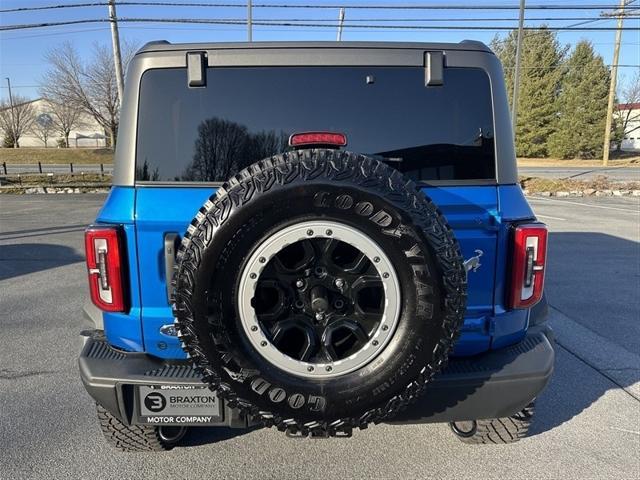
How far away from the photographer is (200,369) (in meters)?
1.93

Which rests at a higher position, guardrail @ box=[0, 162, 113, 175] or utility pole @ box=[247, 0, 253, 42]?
utility pole @ box=[247, 0, 253, 42]

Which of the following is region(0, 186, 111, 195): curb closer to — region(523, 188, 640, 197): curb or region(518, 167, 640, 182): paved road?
region(523, 188, 640, 197): curb

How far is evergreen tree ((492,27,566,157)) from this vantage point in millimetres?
42625

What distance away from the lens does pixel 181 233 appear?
2092 mm

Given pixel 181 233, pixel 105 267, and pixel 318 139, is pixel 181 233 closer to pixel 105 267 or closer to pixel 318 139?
pixel 105 267

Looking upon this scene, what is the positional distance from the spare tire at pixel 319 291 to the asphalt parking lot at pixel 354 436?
2.56 ft

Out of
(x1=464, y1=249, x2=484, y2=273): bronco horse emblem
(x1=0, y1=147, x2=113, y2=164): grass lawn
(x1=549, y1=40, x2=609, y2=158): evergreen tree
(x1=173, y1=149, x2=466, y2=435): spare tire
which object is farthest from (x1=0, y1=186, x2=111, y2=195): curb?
(x1=549, y1=40, x2=609, y2=158): evergreen tree

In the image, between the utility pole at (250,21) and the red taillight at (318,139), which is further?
the utility pole at (250,21)

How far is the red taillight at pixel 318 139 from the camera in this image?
2.09m

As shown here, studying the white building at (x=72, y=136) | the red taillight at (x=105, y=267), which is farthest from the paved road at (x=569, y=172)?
the white building at (x=72, y=136)

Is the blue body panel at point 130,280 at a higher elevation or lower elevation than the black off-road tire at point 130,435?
higher

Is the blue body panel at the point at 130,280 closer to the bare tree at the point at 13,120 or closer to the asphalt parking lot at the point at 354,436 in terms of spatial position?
the asphalt parking lot at the point at 354,436

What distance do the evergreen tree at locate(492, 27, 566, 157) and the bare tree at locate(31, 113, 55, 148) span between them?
53721 mm

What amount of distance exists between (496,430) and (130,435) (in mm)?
2029
